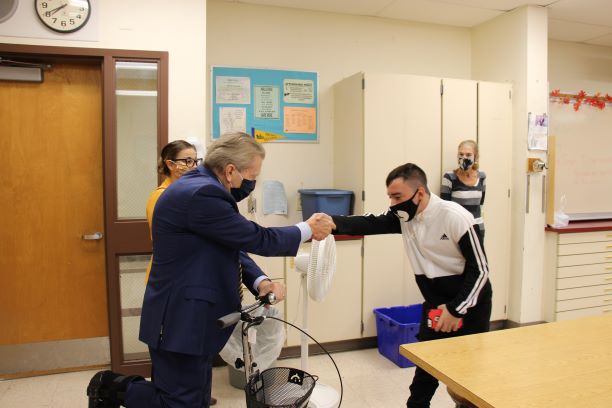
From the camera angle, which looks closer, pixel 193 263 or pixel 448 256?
pixel 193 263

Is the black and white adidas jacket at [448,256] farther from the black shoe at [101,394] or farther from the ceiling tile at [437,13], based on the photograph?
the ceiling tile at [437,13]

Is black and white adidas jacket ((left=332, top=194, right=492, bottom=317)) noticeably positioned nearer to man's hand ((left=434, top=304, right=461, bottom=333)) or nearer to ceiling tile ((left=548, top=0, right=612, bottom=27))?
man's hand ((left=434, top=304, right=461, bottom=333))

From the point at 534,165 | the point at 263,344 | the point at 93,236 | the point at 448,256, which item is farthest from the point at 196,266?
the point at 534,165

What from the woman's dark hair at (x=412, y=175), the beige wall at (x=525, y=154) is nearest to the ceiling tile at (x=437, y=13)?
the beige wall at (x=525, y=154)

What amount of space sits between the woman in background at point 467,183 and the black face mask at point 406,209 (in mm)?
1524

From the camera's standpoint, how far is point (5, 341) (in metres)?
3.08

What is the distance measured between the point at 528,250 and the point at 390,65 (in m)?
2.04

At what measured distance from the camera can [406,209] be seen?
7.11 feet

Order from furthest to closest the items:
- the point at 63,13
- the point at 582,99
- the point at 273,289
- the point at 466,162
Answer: the point at 582,99, the point at 466,162, the point at 63,13, the point at 273,289

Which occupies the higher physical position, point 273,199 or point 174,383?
point 273,199

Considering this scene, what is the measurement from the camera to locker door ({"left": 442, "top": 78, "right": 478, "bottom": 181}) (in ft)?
12.2

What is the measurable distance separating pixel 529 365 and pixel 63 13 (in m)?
3.08

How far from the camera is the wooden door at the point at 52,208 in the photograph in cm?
302

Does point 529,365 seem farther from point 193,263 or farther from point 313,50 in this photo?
point 313,50
